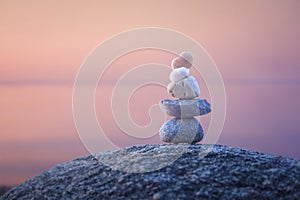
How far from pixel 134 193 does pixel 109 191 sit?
27cm

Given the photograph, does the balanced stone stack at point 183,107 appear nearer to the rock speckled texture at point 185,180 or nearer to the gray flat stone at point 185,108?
the gray flat stone at point 185,108

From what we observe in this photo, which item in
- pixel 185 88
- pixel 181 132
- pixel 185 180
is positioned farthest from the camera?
pixel 185 88

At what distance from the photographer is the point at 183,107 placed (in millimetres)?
5797

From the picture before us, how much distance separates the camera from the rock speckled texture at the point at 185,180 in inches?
140

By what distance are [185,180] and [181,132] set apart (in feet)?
6.72

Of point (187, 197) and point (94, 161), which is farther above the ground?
point (94, 161)

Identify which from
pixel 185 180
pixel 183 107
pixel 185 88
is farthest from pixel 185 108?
pixel 185 180

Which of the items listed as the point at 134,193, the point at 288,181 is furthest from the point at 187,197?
the point at 288,181

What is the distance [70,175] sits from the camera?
4367 mm

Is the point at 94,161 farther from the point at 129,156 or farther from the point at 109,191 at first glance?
the point at 109,191

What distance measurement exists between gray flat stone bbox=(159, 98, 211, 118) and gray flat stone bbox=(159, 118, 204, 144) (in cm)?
11

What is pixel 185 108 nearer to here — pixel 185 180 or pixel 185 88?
pixel 185 88

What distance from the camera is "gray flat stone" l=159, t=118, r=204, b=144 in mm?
5734

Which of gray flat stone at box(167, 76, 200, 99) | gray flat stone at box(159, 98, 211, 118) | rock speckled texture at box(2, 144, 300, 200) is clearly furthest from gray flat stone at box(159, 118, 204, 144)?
rock speckled texture at box(2, 144, 300, 200)
